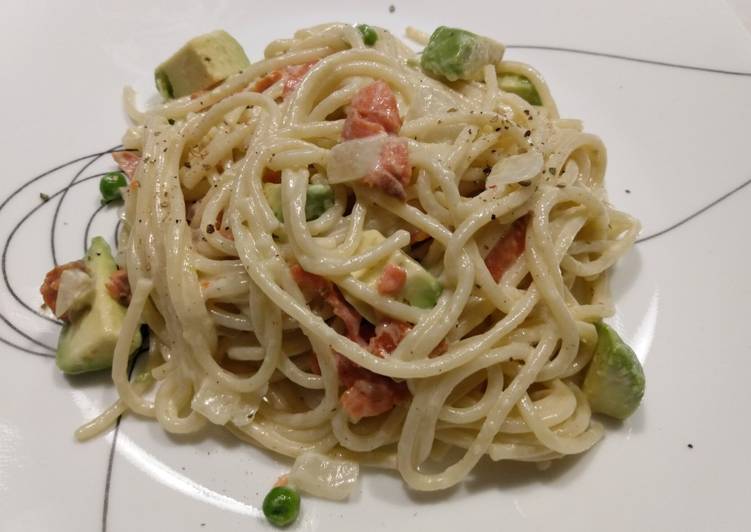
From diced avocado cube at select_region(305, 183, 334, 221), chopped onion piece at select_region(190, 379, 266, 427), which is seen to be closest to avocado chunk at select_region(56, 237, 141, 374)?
chopped onion piece at select_region(190, 379, 266, 427)

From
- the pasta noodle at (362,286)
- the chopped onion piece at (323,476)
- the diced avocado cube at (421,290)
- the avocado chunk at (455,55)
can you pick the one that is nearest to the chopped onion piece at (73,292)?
the pasta noodle at (362,286)

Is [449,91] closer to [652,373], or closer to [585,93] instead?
[585,93]

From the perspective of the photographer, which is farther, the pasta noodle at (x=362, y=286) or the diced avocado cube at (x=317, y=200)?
the diced avocado cube at (x=317, y=200)

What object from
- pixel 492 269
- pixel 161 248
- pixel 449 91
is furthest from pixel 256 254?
pixel 449 91

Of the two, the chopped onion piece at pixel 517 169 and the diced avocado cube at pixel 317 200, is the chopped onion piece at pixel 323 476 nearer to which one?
A: the diced avocado cube at pixel 317 200

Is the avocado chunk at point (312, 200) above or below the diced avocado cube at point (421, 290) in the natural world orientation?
above

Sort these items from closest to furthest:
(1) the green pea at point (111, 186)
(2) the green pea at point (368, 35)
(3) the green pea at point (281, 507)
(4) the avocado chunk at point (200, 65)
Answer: (3) the green pea at point (281, 507) → (2) the green pea at point (368, 35) → (1) the green pea at point (111, 186) → (4) the avocado chunk at point (200, 65)

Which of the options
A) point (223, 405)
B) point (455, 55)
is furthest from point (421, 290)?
point (455, 55)
